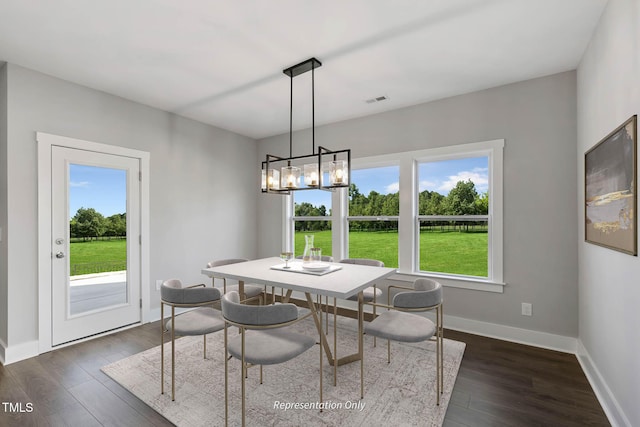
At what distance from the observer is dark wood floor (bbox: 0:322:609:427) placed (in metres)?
1.93

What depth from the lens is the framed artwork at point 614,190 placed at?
5.39 ft

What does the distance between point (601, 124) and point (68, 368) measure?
464 cm

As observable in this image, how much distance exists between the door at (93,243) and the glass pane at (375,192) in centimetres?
284

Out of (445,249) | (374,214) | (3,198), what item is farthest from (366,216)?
(3,198)

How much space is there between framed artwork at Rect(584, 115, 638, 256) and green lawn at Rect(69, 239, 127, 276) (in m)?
4.45

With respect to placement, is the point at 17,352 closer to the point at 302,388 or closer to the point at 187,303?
the point at 187,303

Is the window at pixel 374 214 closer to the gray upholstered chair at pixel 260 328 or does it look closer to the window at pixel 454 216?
the window at pixel 454 216

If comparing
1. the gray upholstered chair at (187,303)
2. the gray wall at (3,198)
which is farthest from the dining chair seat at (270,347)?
the gray wall at (3,198)

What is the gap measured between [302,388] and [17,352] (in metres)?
2.63

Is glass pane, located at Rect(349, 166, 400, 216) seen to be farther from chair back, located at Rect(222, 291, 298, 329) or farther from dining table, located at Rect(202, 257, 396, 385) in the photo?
chair back, located at Rect(222, 291, 298, 329)

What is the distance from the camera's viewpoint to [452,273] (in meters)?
3.61

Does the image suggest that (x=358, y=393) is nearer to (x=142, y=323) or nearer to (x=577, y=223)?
(x=577, y=223)

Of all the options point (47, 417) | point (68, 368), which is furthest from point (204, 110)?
Answer: point (47, 417)

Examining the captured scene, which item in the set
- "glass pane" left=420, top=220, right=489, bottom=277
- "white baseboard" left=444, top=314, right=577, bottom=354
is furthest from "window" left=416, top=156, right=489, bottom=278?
"white baseboard" left=444, top=314, right=577, bottom=354
